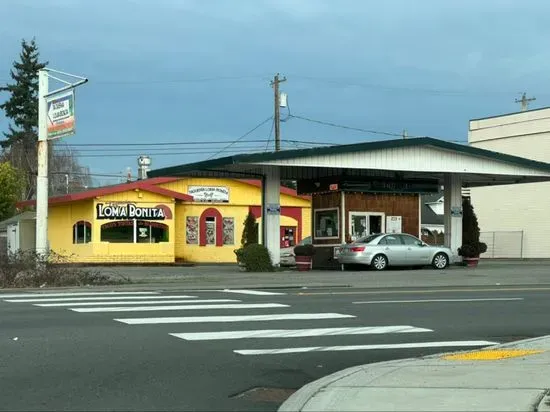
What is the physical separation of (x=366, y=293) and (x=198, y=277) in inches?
286

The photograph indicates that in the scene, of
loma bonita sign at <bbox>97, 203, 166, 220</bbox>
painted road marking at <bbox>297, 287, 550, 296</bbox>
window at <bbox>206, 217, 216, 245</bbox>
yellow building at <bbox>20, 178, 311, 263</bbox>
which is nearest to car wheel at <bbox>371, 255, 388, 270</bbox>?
painted road marking at <bbox>297, 287, 550, 296</bbox>

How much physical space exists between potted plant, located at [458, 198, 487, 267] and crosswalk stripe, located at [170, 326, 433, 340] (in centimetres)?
2027

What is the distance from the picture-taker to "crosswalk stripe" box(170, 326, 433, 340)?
434 inches

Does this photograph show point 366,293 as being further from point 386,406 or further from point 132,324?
point 386,406

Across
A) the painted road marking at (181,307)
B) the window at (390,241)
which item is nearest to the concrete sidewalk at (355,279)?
the window at (390,241)

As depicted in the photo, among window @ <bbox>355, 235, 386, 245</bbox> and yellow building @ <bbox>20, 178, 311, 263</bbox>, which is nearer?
window @ <bbox>355, 235, 386, 245</bbox>

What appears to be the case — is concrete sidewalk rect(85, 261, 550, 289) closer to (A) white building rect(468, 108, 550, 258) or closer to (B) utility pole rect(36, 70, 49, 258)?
(B) utility pole rect(36, 70, 49, 258)

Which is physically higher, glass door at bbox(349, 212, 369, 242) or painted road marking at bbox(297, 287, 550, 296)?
glass door at bbox(349, 212, 369, 242)

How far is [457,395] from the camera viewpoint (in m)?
7.03

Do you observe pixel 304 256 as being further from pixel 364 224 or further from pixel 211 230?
pixel 211 230

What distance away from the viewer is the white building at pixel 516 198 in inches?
1756

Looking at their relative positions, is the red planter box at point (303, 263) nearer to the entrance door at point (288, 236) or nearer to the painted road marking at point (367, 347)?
the entrance door at point (288, 236)

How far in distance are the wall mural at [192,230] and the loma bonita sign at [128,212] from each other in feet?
8.78

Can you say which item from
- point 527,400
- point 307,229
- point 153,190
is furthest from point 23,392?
point 307,229
